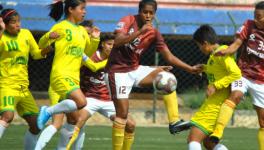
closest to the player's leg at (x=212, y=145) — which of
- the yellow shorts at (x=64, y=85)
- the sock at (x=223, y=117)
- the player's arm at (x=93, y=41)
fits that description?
the sock at (x=223, y=117)

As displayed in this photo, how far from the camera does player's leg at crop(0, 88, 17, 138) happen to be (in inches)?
512

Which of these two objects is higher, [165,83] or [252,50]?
[252,50]

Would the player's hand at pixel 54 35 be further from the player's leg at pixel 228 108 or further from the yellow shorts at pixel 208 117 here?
the player's leg at pixel 228 108

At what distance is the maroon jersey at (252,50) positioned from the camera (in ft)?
41.8

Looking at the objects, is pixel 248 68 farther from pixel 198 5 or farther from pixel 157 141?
pixel 198 5

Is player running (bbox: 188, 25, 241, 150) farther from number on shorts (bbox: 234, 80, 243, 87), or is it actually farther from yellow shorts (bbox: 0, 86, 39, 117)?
yellow shorts (bbox: 0, 86, 39, 117)

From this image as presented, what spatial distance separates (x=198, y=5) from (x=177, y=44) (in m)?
1.37

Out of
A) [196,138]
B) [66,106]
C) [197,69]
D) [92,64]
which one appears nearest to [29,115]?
[66,106]

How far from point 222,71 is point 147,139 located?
5121 millimetres

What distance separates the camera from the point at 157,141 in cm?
1667

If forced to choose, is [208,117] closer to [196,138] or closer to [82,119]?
[196,138]

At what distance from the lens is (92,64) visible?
13.9 metres

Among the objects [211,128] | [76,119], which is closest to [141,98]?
[76,119]

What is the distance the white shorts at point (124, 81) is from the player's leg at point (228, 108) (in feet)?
4.04
